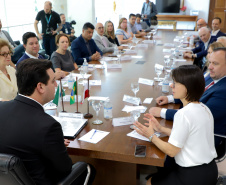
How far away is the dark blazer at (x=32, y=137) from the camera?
1.33 meters

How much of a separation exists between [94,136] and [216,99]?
3.20 ft

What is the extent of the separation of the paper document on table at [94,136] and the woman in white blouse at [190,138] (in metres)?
0.32

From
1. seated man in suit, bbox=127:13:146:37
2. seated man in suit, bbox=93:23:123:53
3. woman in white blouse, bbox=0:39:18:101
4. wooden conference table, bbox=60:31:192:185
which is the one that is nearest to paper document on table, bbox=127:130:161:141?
wooden conference table, bbox=60:31:192:185

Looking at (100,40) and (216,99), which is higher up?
(100,40)

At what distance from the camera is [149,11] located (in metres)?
11.1

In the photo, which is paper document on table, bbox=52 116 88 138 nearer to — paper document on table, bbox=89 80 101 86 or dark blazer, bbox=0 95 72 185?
dark blazer, bbox=0 95 72 185

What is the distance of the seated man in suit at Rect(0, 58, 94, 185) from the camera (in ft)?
4.37

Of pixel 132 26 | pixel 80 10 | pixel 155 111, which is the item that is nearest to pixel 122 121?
pixel 155 111

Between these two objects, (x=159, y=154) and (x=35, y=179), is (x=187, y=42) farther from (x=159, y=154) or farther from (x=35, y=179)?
(x=35, y=179)

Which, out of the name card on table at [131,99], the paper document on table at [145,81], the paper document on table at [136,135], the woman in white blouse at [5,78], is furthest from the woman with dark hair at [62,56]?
the paper document on table at [136,135]

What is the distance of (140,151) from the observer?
1.65 metres

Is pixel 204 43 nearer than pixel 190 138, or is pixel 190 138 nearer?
pixel 190 138

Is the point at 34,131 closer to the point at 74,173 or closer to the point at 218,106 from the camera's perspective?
the point at 74,173

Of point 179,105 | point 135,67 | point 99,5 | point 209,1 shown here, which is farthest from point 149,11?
point 179,105
